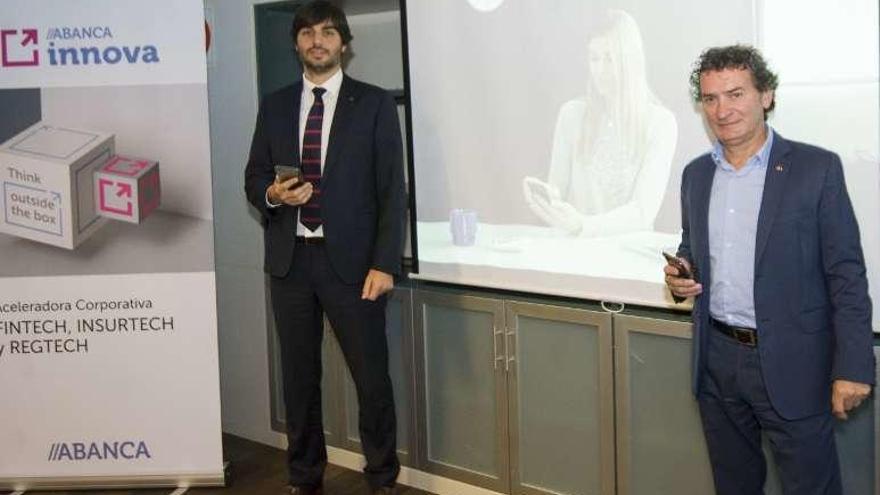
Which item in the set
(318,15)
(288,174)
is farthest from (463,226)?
(318,15)

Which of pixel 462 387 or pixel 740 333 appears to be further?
pixel 462 387

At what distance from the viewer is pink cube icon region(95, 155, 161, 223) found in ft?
10.5

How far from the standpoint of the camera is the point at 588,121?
284 centimetres

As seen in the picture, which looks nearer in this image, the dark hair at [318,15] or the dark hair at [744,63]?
the dark hair at [744,63]

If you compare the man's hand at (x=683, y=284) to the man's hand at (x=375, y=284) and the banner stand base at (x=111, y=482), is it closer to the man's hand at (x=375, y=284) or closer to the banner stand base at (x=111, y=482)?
the man's hand at (x=375, y=284)

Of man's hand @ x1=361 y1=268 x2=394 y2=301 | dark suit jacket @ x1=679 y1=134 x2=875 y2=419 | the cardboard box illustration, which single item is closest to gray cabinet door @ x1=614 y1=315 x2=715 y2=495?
dark suit jacket @ x1=679 y1=134 x2=875 y2=419

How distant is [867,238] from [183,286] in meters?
2.31

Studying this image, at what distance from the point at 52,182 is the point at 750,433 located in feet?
8.19

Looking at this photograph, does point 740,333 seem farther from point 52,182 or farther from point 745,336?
point 52,182

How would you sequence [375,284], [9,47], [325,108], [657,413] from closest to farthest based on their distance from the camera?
1. [657,413]
2. [375,284]
3. [325,108]
4. [9,47]

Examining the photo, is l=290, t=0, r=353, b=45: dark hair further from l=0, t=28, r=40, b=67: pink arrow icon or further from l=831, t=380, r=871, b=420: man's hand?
l=831, t=380, r=871, b=420: man's hand

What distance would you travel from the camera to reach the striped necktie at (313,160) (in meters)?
3.06

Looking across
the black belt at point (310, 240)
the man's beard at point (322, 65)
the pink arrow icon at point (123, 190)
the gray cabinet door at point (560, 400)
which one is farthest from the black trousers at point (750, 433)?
the pink arrow icon at point (123, 190)

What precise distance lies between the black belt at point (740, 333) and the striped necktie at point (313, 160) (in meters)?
1.43
